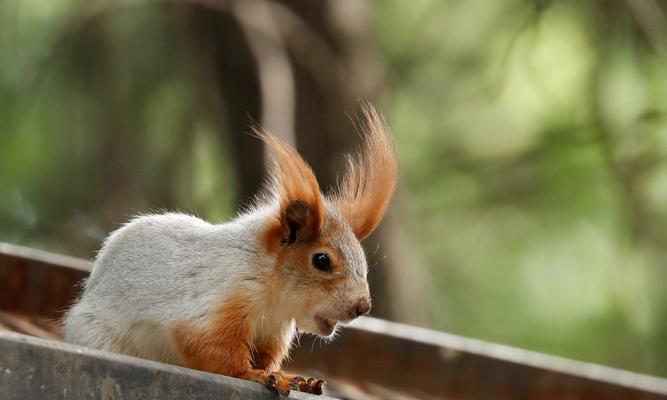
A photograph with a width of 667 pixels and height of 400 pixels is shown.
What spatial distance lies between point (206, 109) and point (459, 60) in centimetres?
167

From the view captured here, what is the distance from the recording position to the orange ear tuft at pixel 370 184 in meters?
2.60

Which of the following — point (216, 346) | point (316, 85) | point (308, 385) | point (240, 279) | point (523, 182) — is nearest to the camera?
point (308, 385)

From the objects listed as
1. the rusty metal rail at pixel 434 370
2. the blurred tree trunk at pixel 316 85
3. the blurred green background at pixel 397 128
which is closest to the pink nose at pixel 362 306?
the rusty metal rail at pixel 434 370

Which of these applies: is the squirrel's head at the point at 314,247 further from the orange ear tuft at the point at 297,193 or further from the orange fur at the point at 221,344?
the orange fur at the point at 221,344

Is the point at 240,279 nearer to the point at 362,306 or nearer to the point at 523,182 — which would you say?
the point at 362,306

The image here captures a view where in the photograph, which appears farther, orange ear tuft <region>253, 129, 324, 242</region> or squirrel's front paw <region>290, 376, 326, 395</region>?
orange ear tuft <region>253, 129, 324, 242</region>

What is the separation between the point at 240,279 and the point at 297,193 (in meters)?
0.21

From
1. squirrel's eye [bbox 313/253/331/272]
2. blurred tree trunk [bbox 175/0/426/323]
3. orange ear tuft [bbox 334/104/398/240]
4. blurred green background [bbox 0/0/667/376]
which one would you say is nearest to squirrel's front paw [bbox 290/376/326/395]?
squirrel's eye [bbox 313/253/331/272]

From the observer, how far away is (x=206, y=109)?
6.12 m

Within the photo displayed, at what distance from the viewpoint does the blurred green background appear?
544 cm

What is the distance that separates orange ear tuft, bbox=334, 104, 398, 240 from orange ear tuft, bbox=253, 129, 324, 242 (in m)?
0.16

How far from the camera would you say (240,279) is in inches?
95.9

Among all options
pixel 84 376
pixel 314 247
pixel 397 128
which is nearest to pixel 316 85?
pixel 397 128

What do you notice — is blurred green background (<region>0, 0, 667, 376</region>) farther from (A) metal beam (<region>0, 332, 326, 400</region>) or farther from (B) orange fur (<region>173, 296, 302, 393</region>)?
(A) metal beam (<region>0, 332, 326, 400</region>)
